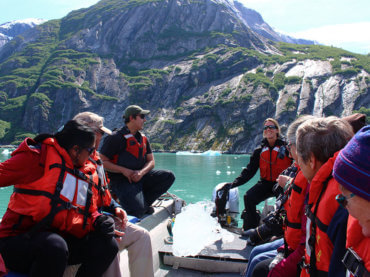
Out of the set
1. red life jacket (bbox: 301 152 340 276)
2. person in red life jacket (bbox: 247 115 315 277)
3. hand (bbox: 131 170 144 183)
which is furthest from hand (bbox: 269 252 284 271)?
hand (bbox: 131 170 144 183)

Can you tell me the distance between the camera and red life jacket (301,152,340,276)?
1562 millimetres

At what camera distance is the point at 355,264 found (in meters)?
1.22

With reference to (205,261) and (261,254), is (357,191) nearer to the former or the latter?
(261,254)

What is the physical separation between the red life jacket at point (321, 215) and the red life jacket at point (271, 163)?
114 inches

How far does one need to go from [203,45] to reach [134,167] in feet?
400

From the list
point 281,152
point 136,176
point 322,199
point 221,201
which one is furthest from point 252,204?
point 322,199

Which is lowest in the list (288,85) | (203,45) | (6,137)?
(6,137)

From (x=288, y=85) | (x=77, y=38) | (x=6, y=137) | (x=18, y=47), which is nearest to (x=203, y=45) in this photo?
(x=288, y=85)

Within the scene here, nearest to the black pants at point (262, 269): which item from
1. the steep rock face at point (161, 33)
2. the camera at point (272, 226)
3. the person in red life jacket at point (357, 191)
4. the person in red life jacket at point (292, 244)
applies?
the person in red life jacket at point (292, 244)

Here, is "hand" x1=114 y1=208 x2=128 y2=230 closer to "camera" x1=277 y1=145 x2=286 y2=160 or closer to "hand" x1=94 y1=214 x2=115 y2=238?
"hand" x1=94 y1=214 x2=115 y2=238

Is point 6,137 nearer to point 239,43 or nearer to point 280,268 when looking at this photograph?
point 239,43

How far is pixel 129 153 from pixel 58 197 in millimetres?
2455

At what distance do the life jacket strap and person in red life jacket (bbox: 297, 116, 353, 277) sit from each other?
0.18 m

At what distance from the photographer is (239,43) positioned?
392 ft
